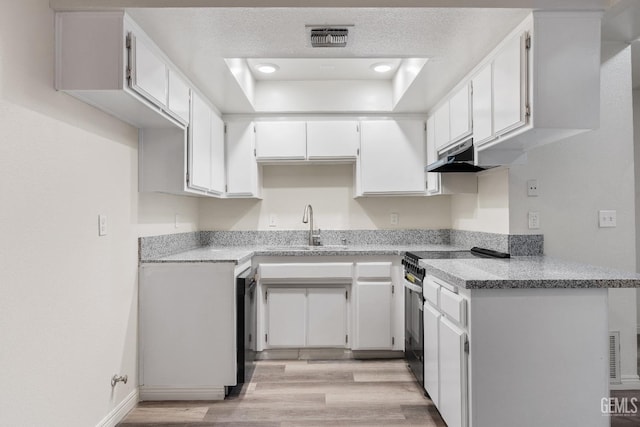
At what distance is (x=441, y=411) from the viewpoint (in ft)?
6.54

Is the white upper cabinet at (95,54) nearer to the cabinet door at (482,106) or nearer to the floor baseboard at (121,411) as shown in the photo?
the floor baseboard at (121,411)

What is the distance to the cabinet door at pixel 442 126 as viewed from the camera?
2774mm

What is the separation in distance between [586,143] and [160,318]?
303cm

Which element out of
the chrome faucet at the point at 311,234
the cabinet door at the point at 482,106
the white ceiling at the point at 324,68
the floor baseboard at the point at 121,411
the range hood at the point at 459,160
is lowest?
the floor baseboard at the point at 121,411

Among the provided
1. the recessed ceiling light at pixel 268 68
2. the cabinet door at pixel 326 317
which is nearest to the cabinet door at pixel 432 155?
the cabinet door at pixel 326 317

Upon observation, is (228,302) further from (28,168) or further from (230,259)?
(28,168)

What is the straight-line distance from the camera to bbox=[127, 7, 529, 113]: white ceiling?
172cm

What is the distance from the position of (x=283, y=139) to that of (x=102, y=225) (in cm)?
177

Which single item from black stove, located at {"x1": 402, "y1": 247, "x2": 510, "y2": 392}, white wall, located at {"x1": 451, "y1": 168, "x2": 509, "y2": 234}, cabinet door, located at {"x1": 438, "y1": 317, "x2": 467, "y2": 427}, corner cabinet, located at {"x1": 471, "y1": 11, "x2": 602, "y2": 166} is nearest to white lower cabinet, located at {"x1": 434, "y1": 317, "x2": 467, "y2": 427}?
cabinet door, located at {"x1": 438, "y1": 317, "x2": 467, "y2": 427}

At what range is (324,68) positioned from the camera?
3127mm

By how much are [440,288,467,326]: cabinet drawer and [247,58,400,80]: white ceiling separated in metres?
1.93

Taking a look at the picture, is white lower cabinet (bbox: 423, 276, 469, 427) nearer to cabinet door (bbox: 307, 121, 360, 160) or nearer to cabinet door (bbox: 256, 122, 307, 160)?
cabinet door (bbox: 307, 121, 360, 160)

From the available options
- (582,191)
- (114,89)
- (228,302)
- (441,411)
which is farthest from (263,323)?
(582,191)

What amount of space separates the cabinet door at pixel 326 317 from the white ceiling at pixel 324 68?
1887 mm
